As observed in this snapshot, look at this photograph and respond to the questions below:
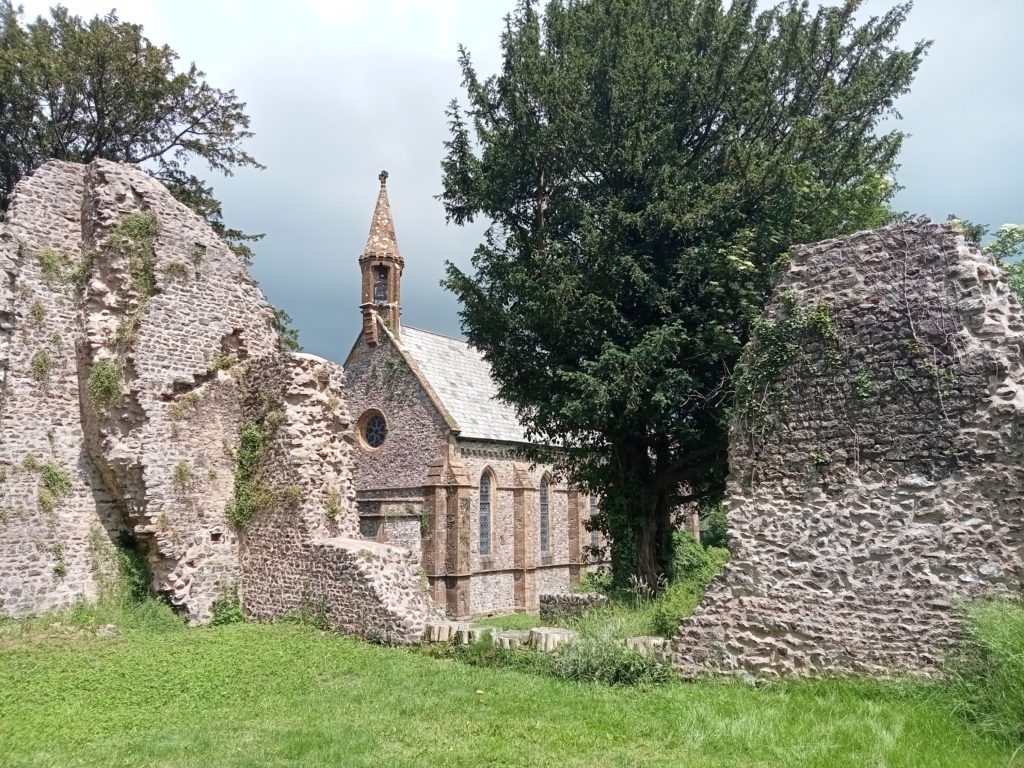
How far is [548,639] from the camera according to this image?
9508mm

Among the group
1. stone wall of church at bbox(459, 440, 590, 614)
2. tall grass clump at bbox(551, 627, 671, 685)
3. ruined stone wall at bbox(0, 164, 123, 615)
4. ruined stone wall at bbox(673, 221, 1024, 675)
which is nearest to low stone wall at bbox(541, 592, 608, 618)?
tall grass clump at bbox(551, 627, 671, 685)

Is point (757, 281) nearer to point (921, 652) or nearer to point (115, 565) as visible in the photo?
point (921, 652)

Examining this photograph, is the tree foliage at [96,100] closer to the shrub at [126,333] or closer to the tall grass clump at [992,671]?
the shrub at [126,333]

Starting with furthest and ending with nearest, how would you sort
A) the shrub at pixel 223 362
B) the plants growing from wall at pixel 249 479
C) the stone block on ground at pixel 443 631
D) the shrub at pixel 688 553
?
1. the shrub at pixel 688 553
2. the shrub at pixel 223 362
3. the plants growing from wall at pixel 249 479
4. the stone block on ground at pixel 443 631

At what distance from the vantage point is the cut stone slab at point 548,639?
30.8ft

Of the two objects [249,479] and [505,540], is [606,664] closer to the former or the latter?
[249,479]

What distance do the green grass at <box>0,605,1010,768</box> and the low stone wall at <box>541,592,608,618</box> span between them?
4825 millimetres

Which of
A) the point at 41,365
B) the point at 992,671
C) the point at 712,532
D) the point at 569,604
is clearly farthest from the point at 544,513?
the point at 992,671

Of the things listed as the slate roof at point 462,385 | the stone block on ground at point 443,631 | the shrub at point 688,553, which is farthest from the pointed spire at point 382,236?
the stone block on ground at point 443,631

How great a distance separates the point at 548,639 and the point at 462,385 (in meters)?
20.0

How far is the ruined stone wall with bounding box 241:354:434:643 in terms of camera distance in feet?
36.7

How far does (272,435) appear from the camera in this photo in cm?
1288

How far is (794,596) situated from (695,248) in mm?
6105

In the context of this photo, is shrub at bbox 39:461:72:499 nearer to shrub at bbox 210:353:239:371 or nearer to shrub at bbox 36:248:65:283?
shrub at bbox 210:353:239:371
